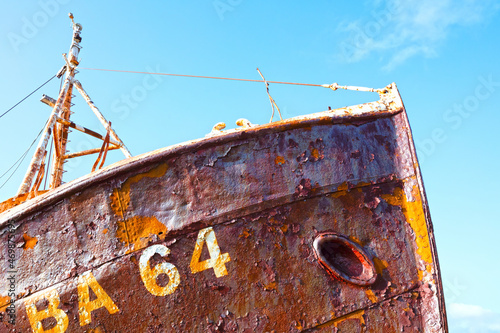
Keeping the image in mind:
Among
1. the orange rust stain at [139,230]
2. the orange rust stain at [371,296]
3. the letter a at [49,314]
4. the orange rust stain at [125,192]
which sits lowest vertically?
the orange rust stain at [371,296]

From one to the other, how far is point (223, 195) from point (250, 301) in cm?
85

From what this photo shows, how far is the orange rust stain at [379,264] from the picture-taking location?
3.65m

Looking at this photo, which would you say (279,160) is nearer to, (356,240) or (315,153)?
(315,153)

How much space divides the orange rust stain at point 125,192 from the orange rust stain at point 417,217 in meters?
1.90

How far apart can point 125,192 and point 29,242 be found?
2.97 feet

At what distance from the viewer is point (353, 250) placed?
12.0ft

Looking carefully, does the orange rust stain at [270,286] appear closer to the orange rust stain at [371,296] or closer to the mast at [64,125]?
the orange rust stain at [371,296]

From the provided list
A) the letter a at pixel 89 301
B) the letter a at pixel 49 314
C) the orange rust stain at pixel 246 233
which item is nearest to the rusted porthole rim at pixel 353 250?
the orange rust stain at pixel 246 233

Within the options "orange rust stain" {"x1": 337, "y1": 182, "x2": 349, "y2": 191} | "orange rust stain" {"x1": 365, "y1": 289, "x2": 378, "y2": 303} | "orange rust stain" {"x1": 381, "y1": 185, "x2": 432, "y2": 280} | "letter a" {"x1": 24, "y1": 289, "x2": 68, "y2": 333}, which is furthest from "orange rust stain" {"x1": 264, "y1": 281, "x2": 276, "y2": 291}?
"letter a" {"x1": 24, "y1": 289, "x2": 68, "y2": 333}

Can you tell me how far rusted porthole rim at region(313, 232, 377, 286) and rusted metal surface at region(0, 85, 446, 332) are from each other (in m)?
0.04

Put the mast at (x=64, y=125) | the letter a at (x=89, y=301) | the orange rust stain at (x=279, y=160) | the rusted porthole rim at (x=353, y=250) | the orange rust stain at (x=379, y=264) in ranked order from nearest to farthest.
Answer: the letter a at (x=89, y=301) → the rusted porthole rim at (x=353, y=250) → the orange rust stain at (x=379, y=264) → the orange rust stain at (x=279, y=160) → the mast at (x=64, y=125)

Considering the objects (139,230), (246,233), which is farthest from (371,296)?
(139,230)

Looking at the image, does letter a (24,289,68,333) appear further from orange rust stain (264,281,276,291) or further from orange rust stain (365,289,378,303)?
orange rust stain (365,289,378,303)

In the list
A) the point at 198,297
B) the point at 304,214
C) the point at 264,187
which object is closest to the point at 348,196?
the point at 304,214
